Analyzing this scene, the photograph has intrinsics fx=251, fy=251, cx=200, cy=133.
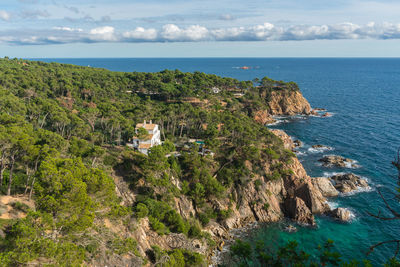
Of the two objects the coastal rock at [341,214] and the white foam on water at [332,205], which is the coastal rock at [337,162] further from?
the coastal rock at [341,214]

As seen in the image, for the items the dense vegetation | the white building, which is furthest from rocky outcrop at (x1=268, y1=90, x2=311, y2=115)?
the white building

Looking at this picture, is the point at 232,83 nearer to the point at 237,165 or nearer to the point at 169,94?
the point at 169,94

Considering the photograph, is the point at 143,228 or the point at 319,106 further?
the point at 319,106

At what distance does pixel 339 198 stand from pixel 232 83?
7162cm

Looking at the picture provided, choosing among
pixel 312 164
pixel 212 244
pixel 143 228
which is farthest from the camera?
pixel 312 164

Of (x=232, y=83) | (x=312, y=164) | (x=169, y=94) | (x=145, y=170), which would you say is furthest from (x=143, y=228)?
(x=232, y=83)

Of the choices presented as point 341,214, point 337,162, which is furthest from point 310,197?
point 337,162

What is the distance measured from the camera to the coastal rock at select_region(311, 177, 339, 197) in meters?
53.0

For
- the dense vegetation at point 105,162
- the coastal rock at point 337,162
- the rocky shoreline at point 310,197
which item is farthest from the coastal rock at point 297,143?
the rocky shoreline at point 310,197

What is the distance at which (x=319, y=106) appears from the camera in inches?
4759

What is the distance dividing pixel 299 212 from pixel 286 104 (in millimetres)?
70941

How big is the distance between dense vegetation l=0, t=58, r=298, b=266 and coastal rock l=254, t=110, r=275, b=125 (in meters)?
2.18

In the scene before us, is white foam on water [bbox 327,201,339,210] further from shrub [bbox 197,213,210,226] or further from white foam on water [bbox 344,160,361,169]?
shrub [bbox 197,213,210,226]

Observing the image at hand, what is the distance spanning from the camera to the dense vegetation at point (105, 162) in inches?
820
